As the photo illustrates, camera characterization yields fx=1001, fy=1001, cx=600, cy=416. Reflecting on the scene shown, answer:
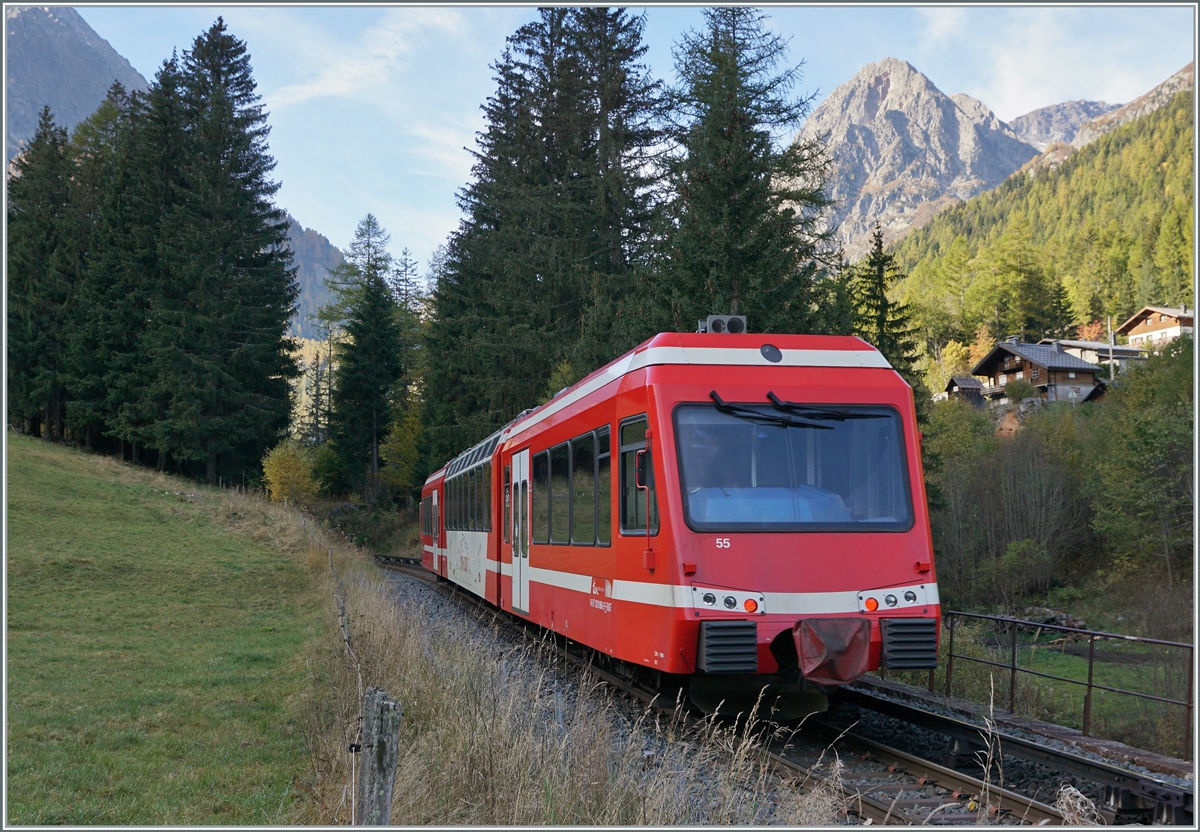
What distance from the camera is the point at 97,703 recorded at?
10.4 meters

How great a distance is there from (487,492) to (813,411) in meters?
9.70

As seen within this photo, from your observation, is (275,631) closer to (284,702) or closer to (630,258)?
(284,702)

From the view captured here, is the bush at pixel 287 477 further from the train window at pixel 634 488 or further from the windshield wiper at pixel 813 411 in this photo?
the windshield wiper at pixel 813 411

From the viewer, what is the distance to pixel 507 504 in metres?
15.5

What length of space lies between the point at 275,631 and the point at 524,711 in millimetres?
9571

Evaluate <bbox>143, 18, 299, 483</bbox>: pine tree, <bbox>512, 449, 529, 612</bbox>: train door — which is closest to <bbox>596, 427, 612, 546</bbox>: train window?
<bbox>512, 449, 529, 612</bbox>: train door

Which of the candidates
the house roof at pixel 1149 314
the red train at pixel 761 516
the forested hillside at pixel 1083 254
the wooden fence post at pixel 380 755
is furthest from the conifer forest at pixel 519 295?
the house roof at pixel 1149 314

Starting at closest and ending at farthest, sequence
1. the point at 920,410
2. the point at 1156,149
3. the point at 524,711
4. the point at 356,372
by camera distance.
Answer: the point at 524,711 < the point at 920,410 < the point at 356,372 < the point at 1156,149

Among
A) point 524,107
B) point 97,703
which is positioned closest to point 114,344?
point 524,107

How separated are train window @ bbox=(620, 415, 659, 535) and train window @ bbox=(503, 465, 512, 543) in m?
6.24

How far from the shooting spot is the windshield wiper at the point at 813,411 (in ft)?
27.9

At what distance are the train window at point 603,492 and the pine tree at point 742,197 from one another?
38.0 ft

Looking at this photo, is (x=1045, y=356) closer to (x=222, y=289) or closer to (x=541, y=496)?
(x=222, y=289)

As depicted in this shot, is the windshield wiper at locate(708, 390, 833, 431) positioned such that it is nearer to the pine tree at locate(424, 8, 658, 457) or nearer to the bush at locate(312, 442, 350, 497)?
the pine tree at locate(424, 8, 658, 457)
